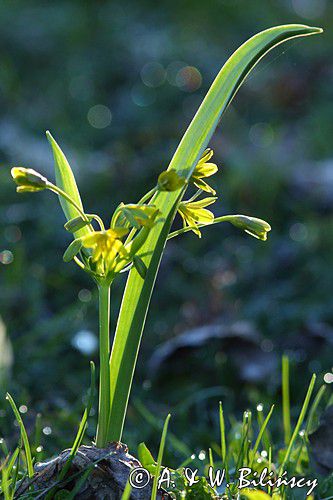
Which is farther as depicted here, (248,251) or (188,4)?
(188,4)

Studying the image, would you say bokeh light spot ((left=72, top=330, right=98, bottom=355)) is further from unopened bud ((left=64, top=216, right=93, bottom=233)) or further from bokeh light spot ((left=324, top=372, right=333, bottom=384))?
unopened bud ((left=64, top=216, right=93, bottom=233))

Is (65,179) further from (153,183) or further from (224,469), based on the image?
(153,183)

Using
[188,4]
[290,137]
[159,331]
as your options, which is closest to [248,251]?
[159,331]

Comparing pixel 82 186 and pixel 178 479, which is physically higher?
pixel 82 186

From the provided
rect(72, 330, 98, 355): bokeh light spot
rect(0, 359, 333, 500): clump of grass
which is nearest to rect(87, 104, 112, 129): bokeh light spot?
rect(72, 330, 98, 355): bokeh light spot

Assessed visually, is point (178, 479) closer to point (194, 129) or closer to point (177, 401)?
point (194, 129)

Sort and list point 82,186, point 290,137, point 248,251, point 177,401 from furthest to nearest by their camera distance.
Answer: point 290,137
point 82,186
point 248,251
point 177,401
